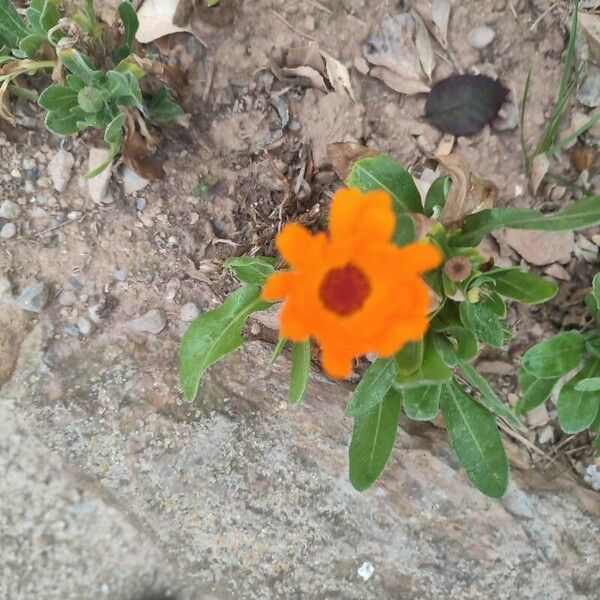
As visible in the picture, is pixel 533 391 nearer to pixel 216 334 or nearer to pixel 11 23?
pixel 216 334

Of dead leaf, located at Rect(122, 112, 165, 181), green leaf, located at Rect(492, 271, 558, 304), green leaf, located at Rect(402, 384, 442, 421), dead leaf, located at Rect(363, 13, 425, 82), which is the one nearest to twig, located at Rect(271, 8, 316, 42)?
dead leaf, located at Rect(363, 13, 425, 82)

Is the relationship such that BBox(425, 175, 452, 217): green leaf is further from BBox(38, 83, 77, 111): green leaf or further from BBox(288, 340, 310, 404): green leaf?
BBox(38, 83, 77, 111): green leaf

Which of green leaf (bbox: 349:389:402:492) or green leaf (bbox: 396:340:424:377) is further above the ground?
green leaf (bbox: 396:340:424:377)

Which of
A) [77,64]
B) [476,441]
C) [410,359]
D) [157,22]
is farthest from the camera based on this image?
[157,22]

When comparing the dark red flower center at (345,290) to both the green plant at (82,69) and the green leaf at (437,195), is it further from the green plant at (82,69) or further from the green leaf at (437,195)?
the green plant at (82,69)

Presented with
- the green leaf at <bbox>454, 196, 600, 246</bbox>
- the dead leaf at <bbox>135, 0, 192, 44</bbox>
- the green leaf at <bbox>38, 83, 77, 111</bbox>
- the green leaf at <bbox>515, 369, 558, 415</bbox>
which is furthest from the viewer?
the dead leaf at <bbox>135, 0, 192, 44</bbox>

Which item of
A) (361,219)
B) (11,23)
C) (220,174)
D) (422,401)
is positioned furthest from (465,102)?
(11,23)

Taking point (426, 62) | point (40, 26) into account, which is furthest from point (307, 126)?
point (40, 26)

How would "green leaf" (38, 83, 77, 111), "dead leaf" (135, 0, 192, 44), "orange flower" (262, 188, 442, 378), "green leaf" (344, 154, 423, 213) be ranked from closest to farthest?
"orange flower" (262, 188, 442, 378) < "green leaf" (344, 154, 423, 213) < "green leaf" (38, 83, 77, 111) < "dead leaf" (135, 0, 192, 44)
